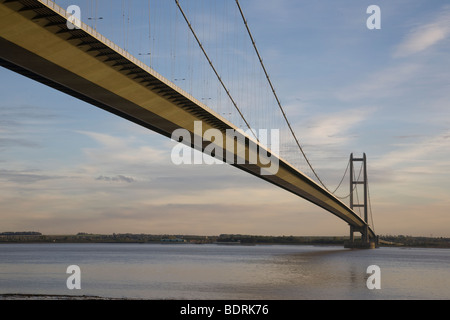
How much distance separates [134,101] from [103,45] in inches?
237

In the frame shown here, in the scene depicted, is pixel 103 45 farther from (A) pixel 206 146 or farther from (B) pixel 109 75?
(A) pixel 206 146

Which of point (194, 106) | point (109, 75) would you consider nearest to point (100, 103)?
point (109, 75)

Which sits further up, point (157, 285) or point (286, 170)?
point (286, 170)

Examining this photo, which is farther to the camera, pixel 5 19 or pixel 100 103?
pixel 100 103

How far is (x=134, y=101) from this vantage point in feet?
91.6

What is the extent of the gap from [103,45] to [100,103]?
6.63 m

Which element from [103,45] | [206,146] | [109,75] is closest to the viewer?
[103,45]

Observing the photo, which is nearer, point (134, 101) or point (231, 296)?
point (134, 101)
